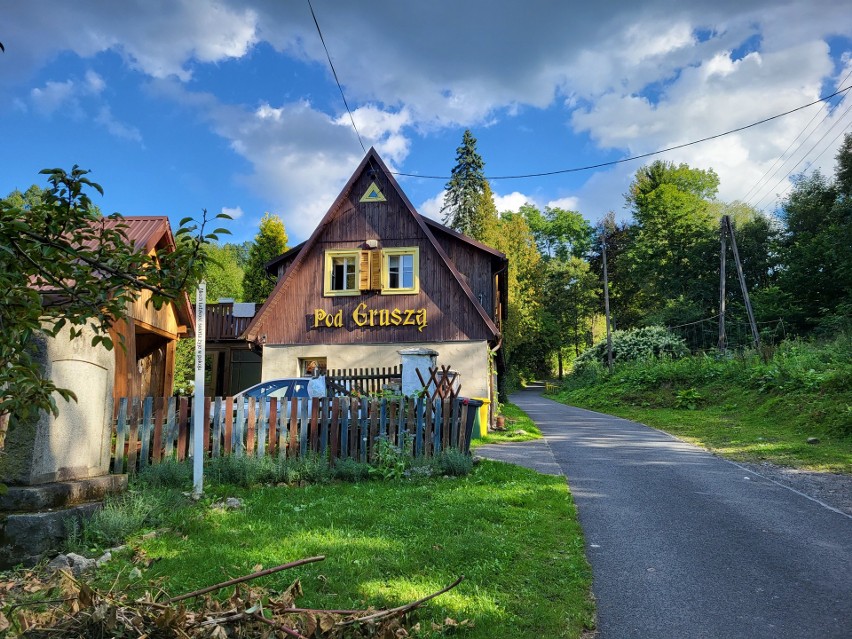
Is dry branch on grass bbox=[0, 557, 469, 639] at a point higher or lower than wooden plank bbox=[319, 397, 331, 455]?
lower

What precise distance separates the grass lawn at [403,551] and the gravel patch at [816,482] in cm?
345

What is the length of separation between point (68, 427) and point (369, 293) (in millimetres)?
12338

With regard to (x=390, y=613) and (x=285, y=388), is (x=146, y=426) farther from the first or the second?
(x=390, y=613)

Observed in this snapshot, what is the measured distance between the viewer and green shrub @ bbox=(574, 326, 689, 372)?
34531 mm

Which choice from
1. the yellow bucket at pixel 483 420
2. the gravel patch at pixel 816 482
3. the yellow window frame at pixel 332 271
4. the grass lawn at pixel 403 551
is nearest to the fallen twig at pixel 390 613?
the grass lawn at pixel 403 551

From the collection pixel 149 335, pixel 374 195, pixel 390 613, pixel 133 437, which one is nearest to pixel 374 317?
pixel 374 195

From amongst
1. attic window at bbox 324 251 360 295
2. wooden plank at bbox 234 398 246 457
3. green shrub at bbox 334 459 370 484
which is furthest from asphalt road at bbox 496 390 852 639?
attic window at bbox 324 251 360 295

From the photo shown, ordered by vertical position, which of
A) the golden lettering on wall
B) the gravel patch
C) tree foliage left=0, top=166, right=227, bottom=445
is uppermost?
the golden lettering on wall

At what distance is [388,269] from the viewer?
1802 cm

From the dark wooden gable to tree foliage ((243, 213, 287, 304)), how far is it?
1357 cm

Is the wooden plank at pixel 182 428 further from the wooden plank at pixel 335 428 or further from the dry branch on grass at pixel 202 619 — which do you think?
the dry branch on grass at pixel 202 619

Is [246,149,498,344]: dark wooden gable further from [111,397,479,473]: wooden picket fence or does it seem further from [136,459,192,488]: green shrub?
[136,459,192,488]: green shrub

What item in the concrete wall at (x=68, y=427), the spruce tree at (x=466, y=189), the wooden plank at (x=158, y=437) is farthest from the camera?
the spruce tree at (x=466, y=189)

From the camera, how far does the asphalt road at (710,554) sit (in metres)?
3.94
